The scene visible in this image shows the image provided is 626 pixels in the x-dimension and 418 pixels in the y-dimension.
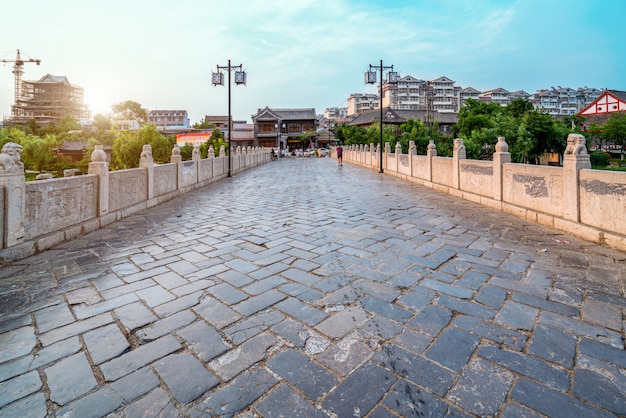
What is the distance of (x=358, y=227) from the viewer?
521 centimetres

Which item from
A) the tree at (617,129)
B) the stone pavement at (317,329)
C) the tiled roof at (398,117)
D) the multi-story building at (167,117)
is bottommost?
the stone pavement at (317,329)

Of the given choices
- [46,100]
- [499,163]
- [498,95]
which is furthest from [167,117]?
[499,163]

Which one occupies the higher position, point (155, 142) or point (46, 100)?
point (46, 100)

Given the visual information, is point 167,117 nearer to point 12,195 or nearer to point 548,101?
point 12,195

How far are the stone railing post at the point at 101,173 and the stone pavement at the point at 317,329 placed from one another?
151 cm

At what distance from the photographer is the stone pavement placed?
1.65 m

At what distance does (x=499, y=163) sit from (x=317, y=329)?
5.88 metres

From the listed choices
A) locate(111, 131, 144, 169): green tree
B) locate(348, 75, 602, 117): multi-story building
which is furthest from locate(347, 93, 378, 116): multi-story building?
locate(111, 131, 144, 169): green tree

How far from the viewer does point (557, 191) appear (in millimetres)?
5004

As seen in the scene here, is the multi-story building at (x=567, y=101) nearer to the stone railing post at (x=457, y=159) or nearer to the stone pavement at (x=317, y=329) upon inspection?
the stone railing post at (x=457, y=159)

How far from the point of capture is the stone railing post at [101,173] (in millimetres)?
5484

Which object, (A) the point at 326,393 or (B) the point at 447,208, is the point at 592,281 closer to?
(A) the point at 326,393

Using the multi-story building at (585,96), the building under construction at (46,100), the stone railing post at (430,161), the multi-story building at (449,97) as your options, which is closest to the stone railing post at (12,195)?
the stone railing post at (430,161)

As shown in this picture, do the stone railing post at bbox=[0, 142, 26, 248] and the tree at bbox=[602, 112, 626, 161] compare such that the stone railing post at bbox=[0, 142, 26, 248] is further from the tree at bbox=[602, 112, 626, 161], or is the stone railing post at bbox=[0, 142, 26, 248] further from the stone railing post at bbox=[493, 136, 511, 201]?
the tree at bbox=[602, 112, 626, 161]
